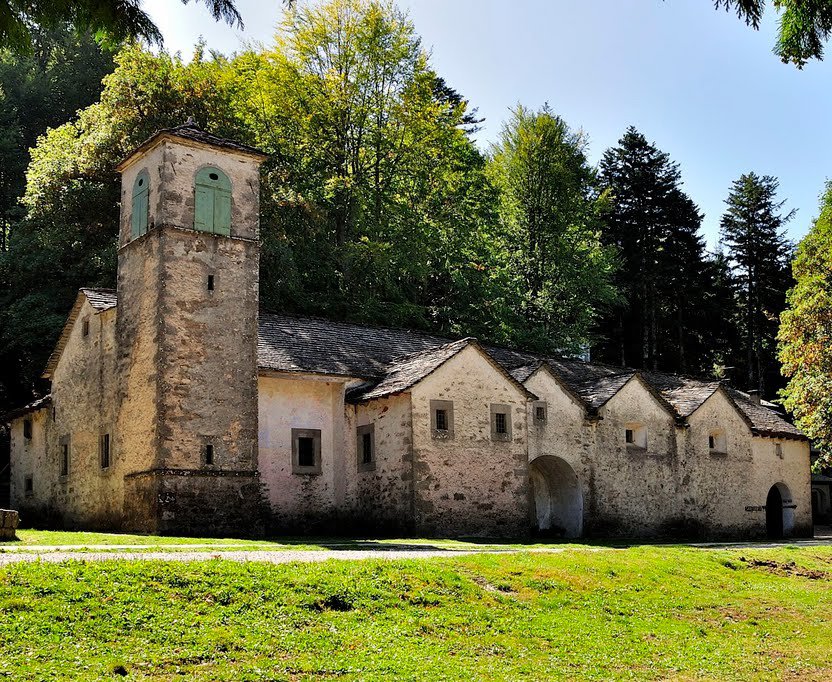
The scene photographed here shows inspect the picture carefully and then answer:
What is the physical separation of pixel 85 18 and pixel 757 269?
61.1 m

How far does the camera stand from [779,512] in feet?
135

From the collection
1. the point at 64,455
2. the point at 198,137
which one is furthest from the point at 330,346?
the point at 64,455

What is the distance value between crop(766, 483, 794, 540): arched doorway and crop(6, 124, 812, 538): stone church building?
459 centimetres

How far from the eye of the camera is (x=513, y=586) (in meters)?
16.1

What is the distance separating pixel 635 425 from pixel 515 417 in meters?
6.56

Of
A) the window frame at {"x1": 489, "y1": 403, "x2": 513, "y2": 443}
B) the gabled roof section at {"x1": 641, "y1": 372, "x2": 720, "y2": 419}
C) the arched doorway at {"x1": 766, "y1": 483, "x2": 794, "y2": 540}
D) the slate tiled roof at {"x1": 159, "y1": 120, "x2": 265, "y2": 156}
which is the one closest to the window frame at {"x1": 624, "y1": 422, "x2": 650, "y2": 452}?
the gabled roof section at {"x1": 641, "y1": 372, "x2": 720, "y2": 419}

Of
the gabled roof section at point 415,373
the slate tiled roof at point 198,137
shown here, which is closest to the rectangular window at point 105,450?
the gabled roof section at point 415,373

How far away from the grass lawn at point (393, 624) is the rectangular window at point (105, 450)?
14.3 m

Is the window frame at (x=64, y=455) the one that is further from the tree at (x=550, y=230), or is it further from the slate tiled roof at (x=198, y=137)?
the tree at (x=550, y=230)

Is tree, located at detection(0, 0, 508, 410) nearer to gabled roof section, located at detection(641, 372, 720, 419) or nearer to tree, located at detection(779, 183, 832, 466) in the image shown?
gabled roof section, located at detection(641, 372, 720, 419)

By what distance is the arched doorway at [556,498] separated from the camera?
3262 centimetres

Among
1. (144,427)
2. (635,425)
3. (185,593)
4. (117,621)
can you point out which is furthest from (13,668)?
(635,425)

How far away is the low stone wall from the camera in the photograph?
19.9 metres

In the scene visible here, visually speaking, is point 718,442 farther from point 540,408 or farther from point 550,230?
point 550,230
